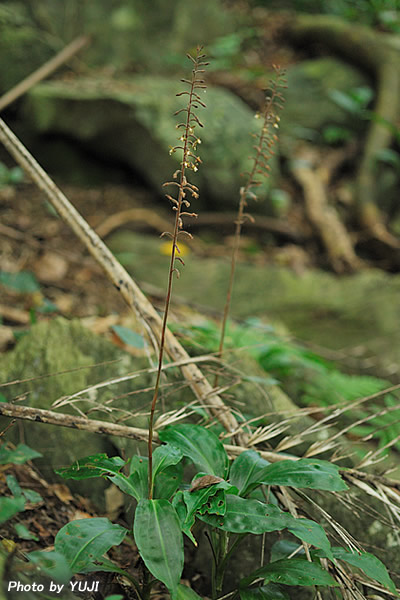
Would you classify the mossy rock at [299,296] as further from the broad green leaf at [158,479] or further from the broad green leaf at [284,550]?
the broad green leaf at [158,479]

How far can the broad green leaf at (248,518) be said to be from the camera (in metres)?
1.21

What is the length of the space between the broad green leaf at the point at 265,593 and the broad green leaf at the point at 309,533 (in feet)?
0.68

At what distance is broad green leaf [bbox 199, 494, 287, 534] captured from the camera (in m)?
1.21

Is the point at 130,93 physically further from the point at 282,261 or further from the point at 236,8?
the point at 236,8

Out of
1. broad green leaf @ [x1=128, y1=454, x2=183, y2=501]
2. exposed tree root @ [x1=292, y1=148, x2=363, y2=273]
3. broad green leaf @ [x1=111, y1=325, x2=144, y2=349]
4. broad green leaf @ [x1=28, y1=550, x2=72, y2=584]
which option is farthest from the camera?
exposed tree root @ [x1=292, y1=148, x2=363, y2=273]

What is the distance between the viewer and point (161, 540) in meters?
1.16

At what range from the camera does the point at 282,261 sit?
488cm

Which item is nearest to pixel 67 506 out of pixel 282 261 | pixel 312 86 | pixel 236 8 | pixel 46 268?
Result: pixel 46 268

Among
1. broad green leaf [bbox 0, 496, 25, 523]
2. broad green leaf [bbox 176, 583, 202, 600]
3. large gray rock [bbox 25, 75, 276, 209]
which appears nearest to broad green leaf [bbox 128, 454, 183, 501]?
broad green leaf [bbox 176, 583, 202, 600]

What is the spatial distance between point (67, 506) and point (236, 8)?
24.9ft

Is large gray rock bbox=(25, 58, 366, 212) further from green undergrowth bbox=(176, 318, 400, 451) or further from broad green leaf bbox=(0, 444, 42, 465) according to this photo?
broad green leaf bbox=(0, 444, 42, 465)

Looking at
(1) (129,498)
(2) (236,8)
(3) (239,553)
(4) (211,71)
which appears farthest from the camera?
(2) (236,8)

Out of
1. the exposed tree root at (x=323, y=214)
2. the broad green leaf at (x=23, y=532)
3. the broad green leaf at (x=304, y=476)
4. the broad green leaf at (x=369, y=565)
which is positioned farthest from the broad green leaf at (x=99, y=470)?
the exposed tree root at (x=323, y=214)

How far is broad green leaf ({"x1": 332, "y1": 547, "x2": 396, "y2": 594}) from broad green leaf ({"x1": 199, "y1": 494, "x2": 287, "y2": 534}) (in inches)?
9.4
